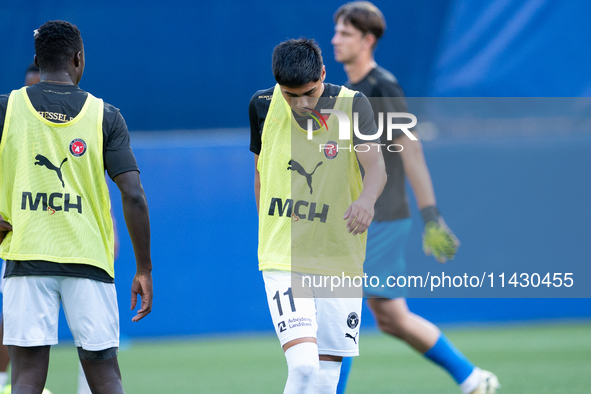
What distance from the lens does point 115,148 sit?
326 centimetres

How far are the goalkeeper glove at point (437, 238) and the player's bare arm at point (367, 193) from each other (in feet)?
4.43

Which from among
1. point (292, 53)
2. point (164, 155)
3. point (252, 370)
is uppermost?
point (164, 155)

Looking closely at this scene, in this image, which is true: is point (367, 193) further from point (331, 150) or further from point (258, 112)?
point (258, 112)

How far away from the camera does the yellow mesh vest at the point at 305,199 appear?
3.70m

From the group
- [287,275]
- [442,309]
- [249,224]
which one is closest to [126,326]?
[249,224]

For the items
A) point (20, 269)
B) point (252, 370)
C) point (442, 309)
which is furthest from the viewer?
point (442, 309)

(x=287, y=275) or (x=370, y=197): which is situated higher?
(x=370, y=197)

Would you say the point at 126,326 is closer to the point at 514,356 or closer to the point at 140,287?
the point at 514,356

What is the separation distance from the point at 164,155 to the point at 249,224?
3.89 ft

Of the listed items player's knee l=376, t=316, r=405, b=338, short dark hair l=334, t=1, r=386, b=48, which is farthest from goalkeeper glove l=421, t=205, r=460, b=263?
short dark hair l=334, t=1, r=386, b=48

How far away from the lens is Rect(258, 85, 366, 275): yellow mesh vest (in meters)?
3.70

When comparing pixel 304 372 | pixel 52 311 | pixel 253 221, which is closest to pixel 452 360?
pixel 304 372

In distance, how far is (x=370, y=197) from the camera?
140 inches

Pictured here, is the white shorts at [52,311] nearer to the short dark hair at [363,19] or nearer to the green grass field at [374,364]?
the green grass field at [374,364]
